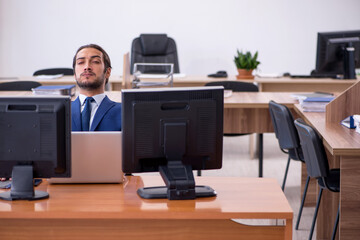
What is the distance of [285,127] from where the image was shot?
13.0 ft

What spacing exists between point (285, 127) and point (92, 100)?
151 cm

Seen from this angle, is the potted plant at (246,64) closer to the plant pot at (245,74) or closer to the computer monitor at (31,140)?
the plant pot at (245,74)

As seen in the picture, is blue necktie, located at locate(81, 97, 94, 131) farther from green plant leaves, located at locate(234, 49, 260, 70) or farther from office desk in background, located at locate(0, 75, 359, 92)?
green plant leaves, located at locate(234, 49, 260, 70)

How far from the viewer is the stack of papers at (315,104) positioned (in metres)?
4.11

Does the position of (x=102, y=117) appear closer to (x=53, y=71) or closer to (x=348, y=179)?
(x=348, y=179)

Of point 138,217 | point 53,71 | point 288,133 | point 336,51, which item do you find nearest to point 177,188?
point 138,217

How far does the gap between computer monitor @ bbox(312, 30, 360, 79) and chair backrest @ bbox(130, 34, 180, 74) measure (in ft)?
6.94

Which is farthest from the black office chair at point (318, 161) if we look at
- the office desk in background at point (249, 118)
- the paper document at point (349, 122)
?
the office desk in background at point (249, 118)

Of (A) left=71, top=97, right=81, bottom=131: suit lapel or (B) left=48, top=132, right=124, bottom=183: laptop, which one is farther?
(A) left=71, top=97, right=81, bottom=131: suit lapel

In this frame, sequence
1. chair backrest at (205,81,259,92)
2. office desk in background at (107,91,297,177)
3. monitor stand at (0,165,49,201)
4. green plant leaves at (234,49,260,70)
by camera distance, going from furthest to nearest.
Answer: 1. green plant leaves at (234,49,260,70)
2. chair backrest at (205,81,259,92)
3. office desk in background at (107,91,297,177)
4. monitor stand at (0,165,49,201)

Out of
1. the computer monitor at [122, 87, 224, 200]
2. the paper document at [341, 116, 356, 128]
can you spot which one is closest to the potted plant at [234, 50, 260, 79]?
the paper document at [341, 116, 356, 128]

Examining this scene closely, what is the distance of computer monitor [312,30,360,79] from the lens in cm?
569

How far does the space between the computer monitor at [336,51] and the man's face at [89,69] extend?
327 centimetres

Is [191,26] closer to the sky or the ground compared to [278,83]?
closer to the sky
